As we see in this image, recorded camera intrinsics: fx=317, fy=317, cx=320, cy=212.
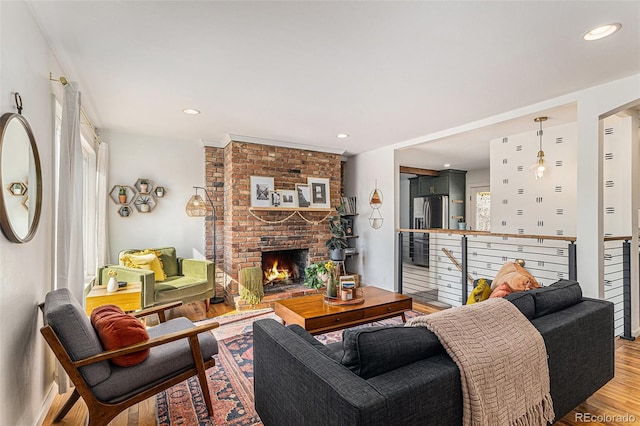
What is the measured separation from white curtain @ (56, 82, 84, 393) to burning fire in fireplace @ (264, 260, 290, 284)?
286cm

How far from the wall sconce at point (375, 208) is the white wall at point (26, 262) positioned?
431 centimetres

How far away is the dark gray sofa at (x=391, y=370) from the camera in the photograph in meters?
1.15

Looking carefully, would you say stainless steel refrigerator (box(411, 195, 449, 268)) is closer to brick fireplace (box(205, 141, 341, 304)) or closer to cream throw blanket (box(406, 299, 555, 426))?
brick fireplace (box(205, 141, 341, 304))

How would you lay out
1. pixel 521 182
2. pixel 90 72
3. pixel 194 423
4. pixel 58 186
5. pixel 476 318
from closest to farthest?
1. pixel 476 318
2. pixel 194 423
3. pixel 58 186
4. pixel 90 72
5. pixel 521 182

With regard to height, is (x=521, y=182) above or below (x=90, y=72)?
below

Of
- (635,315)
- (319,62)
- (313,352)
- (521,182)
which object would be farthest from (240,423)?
(521,182)

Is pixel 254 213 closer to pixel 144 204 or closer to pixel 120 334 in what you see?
pixel 144 204

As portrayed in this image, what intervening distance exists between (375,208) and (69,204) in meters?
4.30

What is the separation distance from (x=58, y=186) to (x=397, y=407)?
8.81ft

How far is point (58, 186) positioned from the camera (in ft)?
7.72

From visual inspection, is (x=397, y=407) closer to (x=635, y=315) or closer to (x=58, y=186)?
(x=58, y=186)

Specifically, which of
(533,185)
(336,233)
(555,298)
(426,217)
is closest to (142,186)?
(336,233)

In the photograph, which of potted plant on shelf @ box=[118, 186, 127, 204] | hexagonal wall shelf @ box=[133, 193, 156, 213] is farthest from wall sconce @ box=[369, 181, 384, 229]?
potted plant on shelf @ box=[118, 186, 127, 204]

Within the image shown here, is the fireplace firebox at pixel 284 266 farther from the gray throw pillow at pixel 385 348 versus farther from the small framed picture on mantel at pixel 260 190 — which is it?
the gray throw pillow at pixel 385 348
